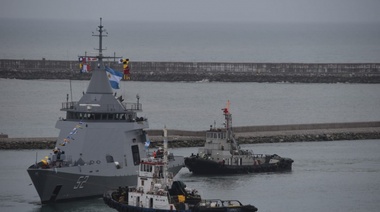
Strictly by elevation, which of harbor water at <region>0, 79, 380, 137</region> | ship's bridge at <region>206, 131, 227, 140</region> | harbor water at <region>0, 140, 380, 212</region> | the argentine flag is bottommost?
harbor water at <region>0, 140, 380, 212</region>

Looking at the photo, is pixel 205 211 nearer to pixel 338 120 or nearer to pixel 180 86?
pixel 338 120

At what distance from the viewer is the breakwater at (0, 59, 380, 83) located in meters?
141

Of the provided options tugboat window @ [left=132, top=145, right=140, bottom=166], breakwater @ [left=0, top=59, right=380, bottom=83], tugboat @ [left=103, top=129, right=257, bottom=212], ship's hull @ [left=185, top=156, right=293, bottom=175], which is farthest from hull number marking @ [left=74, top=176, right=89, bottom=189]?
breakwater @ [left=0, top=59, right=380, bottom=83]

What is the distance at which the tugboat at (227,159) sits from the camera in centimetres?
6956

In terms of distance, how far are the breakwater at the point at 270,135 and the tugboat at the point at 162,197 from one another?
989 inches

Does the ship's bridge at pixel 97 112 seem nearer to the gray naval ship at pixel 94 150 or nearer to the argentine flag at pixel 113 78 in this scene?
the gray naval ship at pixel 94 150

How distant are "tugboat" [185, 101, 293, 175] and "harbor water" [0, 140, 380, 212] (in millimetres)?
643

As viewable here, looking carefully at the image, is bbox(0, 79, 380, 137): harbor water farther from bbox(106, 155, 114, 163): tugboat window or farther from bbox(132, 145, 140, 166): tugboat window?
bbox(106, 155, 114, 163): tugboat window

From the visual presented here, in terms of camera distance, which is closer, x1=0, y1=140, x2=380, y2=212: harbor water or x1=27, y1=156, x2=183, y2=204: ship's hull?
x1=27, y1=156, x2=183, y2=204: ship's hull

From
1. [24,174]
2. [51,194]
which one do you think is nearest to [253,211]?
[51,194]

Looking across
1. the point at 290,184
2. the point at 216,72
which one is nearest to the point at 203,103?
the point at 216,72

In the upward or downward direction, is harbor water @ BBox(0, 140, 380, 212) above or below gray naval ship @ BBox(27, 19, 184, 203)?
below

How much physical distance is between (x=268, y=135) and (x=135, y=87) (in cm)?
4590

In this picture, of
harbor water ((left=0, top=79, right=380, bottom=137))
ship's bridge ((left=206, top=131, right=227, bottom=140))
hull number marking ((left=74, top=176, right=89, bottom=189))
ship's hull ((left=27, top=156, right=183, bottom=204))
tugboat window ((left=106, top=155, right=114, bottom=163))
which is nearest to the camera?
ship's hull ((left=27, top=156, right=183, bottom=204))
